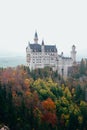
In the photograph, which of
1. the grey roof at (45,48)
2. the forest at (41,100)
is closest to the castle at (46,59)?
the grey roof at (45,48)

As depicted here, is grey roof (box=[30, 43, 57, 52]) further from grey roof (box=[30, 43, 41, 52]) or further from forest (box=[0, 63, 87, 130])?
forest (box=[0, 63, 87, 130])

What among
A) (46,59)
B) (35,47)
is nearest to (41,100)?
(46,59)

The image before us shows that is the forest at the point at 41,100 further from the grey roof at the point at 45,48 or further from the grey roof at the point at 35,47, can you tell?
the grey roof at the point at 45,48

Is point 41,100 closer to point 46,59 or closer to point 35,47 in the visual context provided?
point 46,59

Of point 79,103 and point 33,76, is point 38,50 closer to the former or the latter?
point 33,76

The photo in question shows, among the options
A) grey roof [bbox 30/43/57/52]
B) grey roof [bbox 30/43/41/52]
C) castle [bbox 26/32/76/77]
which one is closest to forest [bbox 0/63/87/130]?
castle [bbox 26/32/76/77]

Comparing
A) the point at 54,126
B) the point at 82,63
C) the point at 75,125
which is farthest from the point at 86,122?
the point at 82,63
